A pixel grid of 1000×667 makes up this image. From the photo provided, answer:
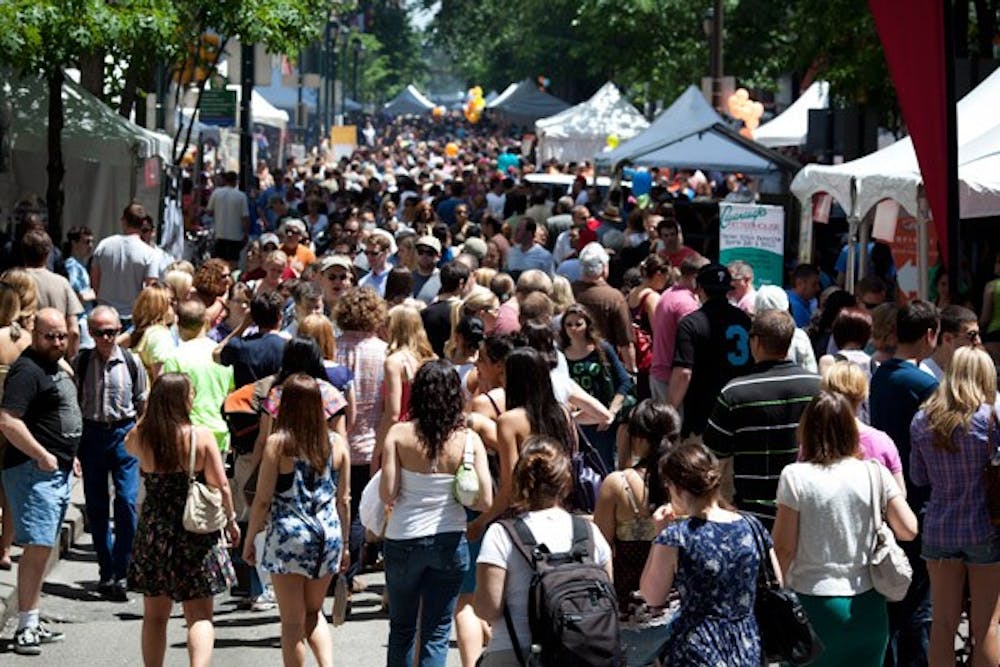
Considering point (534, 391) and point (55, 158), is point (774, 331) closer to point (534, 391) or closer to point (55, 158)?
point (534, 391)

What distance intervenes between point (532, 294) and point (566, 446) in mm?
2983

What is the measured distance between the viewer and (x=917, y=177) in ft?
45.4

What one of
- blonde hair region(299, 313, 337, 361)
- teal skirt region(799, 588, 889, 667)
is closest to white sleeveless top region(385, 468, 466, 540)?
teal skirt region(799, 588, 889, 667)

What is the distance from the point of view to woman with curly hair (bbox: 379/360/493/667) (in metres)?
7.79

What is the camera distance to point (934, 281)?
14.8 m

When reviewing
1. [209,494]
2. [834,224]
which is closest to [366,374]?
[209,494]

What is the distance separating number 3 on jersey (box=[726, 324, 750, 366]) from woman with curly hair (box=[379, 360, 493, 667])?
388 centimetres

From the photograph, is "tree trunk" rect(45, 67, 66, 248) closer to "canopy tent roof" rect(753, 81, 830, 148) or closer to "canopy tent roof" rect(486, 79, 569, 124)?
"canopy tent roof" rect(753, 81, 830, 148)

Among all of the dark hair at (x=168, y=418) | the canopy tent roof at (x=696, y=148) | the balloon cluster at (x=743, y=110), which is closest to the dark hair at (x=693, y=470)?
the dark hair at (x=168, y=418)

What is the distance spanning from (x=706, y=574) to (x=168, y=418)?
2.93m

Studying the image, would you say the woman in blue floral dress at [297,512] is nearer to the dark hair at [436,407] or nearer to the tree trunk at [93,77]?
the dark hair at [436,407]

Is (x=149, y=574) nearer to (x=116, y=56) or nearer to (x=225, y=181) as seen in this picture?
(x=116, y=56)

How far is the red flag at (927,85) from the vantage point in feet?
37.5

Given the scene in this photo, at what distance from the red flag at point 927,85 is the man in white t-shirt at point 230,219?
14.5 meters
